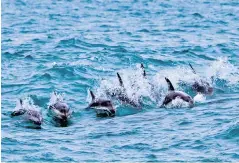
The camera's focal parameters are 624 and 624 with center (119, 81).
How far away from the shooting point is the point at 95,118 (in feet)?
57.3

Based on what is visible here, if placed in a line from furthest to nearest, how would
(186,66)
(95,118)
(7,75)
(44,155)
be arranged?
(186,66) < (7,75) < (95,118) < (44,155)

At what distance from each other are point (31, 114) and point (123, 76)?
5.80 meters

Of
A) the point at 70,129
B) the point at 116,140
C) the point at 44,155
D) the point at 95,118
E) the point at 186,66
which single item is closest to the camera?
the point at 44,155

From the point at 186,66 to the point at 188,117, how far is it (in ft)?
26.2

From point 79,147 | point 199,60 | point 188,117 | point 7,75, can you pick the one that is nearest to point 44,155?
point 79,147

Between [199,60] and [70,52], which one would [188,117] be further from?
[70,52]

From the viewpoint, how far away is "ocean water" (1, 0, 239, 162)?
1464 centimetres

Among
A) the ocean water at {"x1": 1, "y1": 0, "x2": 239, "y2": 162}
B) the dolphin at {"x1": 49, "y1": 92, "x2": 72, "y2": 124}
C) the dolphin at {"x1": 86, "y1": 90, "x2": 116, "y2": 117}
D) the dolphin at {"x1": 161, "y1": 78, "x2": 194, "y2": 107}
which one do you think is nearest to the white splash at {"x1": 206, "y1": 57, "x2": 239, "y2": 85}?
the ocean water at {"x1": 1, "y1": 0, "x2": 239, "y2": 162}

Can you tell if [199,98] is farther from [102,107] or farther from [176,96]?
[102,107]

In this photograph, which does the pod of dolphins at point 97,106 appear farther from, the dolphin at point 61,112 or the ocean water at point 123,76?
the ocean water at point 123,76

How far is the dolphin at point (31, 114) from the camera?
16.8 m

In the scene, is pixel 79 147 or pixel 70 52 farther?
pixel 70 52

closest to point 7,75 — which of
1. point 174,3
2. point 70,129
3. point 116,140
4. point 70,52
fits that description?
point 70,52

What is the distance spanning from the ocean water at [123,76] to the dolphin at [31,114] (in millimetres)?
241
